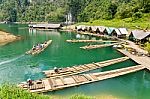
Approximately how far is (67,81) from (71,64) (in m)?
15.9

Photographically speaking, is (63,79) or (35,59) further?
(35,59)

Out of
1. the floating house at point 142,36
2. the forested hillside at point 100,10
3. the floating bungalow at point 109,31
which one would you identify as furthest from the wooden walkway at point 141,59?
the forested hillside at point 100,10

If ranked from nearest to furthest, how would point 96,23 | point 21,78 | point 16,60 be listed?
1. point 21,78
2. point 16,60
3. point 96,23

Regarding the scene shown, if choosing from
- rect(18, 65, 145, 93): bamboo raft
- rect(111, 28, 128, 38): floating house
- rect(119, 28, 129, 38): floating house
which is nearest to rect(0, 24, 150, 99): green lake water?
rect(18, 65, 145, 93): bamboo raft

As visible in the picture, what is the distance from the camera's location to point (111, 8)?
13838cm

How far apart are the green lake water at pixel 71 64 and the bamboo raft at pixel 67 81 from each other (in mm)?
884

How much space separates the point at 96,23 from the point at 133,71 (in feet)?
267

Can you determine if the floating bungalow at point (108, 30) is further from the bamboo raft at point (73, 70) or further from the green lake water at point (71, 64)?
the bamboo raft at point (73, 70)

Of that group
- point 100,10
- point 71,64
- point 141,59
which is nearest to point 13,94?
point 71,64

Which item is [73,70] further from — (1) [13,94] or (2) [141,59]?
(1) [13,94]

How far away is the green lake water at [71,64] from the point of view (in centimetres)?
4303

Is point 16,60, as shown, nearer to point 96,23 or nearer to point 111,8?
point 96,23

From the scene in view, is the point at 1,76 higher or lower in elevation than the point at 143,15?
lower

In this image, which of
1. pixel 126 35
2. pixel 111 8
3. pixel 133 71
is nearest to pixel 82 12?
pixel 111 8
